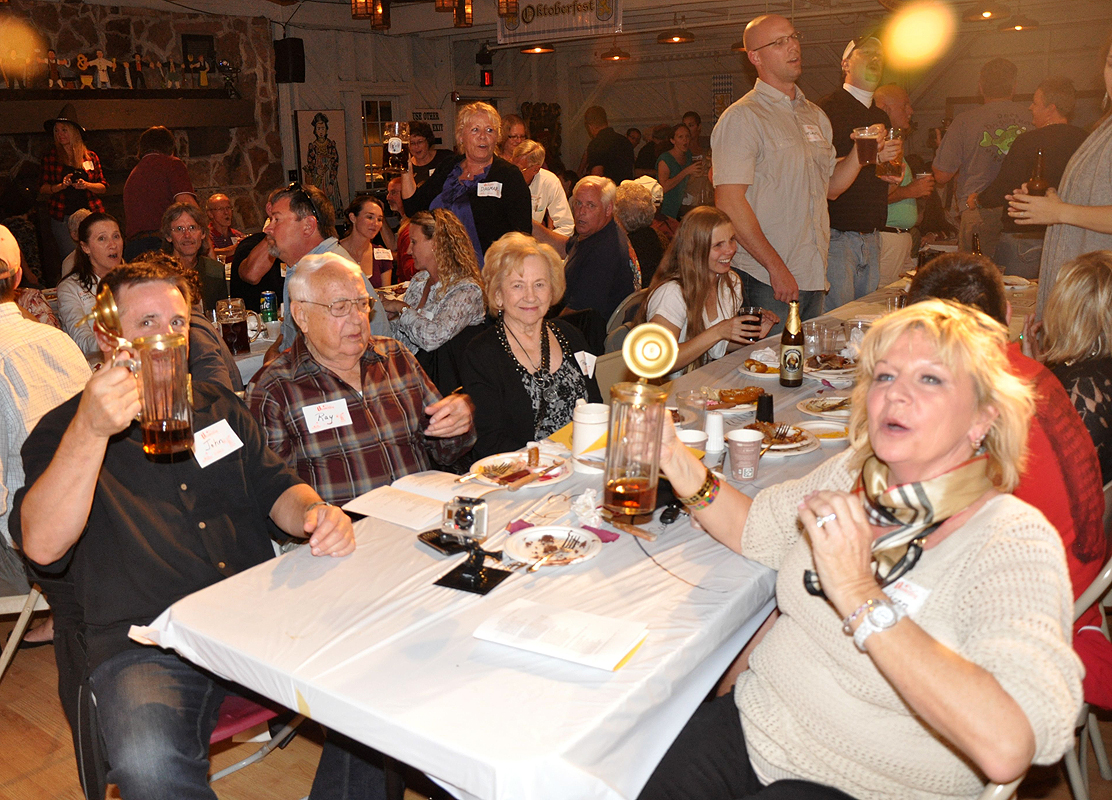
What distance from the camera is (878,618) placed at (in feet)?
3.95

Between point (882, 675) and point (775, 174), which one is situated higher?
point (775, 174)

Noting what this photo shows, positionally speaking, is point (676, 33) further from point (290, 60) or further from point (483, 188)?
point (483, 188)

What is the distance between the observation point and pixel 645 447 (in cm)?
159

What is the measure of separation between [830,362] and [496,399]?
1368 mm

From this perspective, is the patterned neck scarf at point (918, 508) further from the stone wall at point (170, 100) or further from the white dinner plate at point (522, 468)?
the stone wall at point (170, 100)

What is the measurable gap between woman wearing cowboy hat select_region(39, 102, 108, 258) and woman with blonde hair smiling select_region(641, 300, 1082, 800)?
277 inches

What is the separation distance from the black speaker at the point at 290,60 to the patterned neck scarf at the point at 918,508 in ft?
34.0

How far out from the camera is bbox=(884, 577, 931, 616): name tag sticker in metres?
1.37

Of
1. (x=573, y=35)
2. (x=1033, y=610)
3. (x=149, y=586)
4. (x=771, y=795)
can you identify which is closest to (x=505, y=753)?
(x=771, y=795)

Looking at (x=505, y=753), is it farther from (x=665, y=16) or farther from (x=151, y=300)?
(x=665, y=16)

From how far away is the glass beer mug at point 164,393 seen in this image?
162cm

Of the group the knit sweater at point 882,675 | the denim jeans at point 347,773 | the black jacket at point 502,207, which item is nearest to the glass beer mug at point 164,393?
the denim jeans at point 347,773

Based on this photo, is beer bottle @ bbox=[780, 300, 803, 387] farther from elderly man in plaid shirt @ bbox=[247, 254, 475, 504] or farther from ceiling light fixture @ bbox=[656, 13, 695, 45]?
ceiling light fixture @ bbox=[656, 13, 695, 45]

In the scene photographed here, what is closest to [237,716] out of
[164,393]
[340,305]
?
[164,393]
